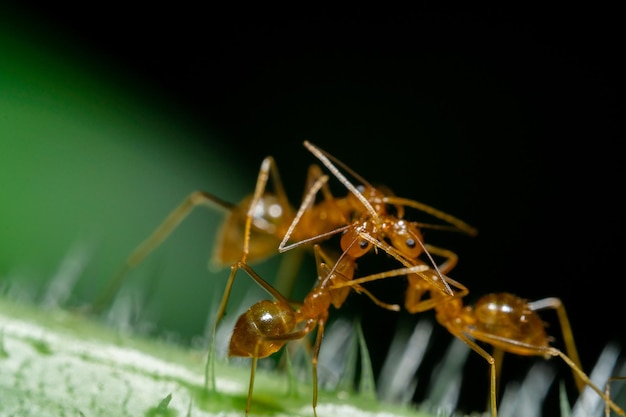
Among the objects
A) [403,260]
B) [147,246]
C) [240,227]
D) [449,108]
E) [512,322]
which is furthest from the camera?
[449,108]

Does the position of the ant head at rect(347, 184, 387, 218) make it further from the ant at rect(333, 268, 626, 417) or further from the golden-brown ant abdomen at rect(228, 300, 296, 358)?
the golden-brown ant abdomen at rect(228, 300, 296, 358)

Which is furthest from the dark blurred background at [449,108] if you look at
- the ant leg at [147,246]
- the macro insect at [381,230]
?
the macro insect at [381,230]

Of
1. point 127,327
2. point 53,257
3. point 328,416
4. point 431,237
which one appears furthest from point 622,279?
point 53,257

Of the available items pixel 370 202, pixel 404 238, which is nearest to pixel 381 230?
pixel 404 238

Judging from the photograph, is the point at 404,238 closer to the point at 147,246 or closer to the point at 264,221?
the point at 264,221

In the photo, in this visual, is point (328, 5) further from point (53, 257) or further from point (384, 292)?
point (53, 257)

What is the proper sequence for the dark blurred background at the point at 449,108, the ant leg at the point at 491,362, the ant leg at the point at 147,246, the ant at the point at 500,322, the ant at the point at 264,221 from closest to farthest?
the ant leg at the point at 491,362 → the ant at the point at 500,322 → the ant at the point at 264,221 → the ant leg at the point at 147,246 → the dark blurred background at the point at 449,108

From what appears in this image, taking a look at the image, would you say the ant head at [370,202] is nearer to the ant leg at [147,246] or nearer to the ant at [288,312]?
the ant at [288,312]
